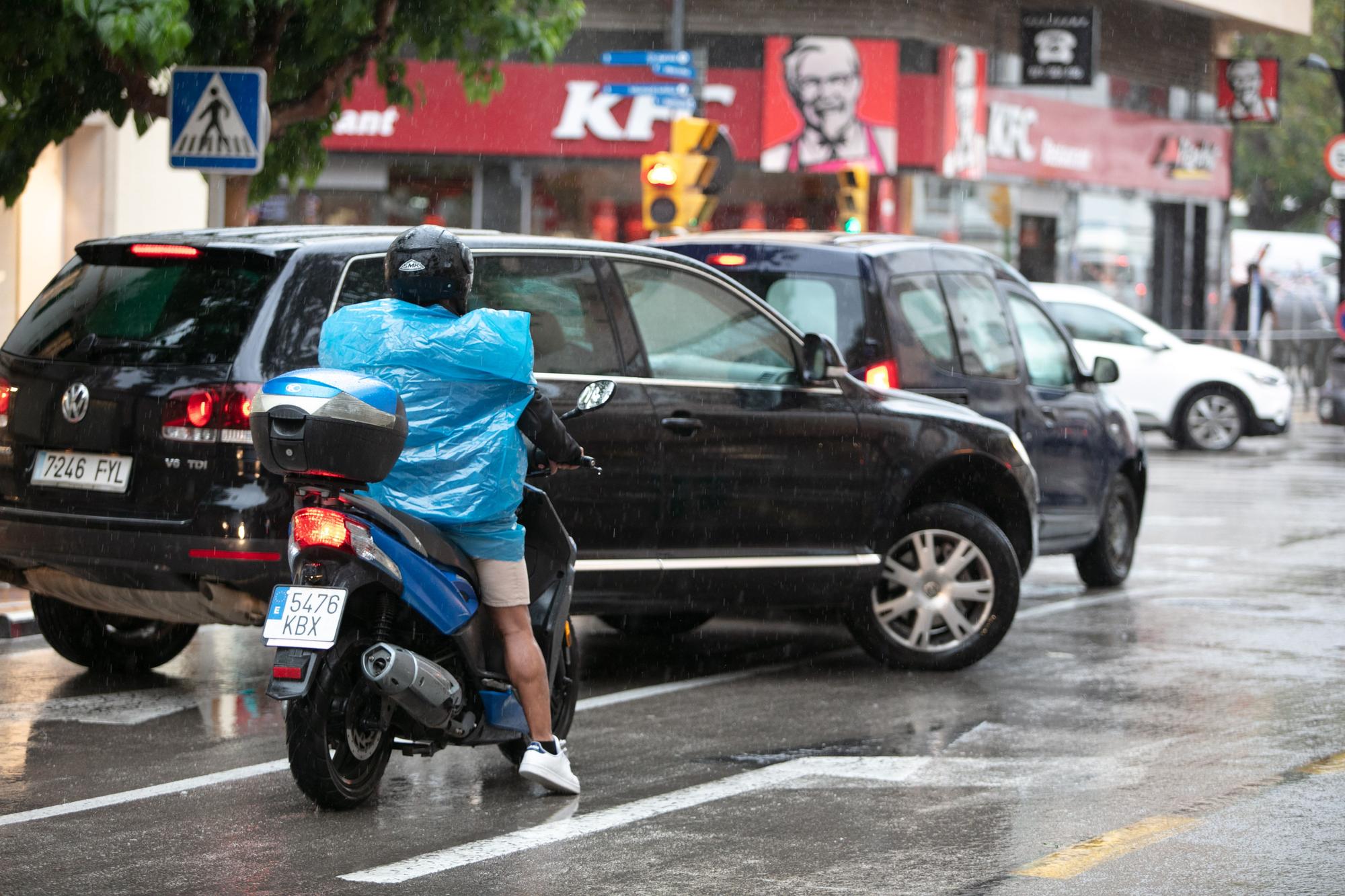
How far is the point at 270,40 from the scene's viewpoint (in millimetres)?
12570

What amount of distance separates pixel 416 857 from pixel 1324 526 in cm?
1127

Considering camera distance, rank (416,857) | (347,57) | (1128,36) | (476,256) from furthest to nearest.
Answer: (1128,36) < (347,57) < (476,256) < (416,857)

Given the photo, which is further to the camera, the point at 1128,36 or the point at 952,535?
the point at 1128,36

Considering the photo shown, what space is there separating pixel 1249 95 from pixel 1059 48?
291 inches

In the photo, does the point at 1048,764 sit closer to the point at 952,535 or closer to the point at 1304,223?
the point at 952,535

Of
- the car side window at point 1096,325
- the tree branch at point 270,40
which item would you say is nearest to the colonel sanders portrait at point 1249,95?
the car side window at point 1096,325

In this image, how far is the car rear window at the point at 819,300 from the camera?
1030cm

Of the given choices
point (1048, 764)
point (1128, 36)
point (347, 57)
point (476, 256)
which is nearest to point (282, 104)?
point (347, 57)

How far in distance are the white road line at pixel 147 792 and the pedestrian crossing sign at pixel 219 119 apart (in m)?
5.65

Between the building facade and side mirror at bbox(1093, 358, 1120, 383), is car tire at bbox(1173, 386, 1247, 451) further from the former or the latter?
side mirror at bbox(1093, 358, 1120, 383)

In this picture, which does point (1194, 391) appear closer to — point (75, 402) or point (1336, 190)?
point (1336, 190)

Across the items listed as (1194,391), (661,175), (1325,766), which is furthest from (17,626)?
(1194,391)

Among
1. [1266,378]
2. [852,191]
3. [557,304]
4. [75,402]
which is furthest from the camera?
[1266,378]

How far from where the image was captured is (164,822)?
6031 millimetres
